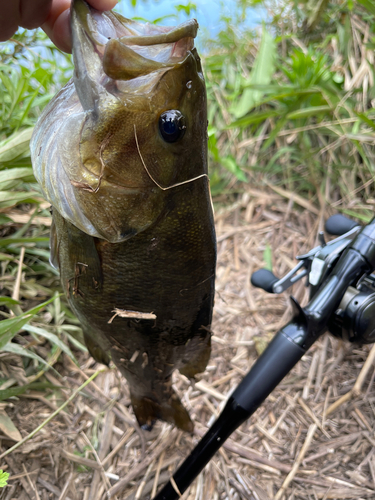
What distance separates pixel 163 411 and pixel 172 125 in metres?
1.00

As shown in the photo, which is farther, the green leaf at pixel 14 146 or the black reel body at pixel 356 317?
Result: the green leaf at pixel 14 146

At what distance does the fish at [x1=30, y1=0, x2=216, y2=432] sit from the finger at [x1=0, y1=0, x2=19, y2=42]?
0.30 m

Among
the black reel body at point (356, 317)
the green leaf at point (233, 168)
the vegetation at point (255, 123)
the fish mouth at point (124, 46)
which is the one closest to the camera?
the fish mouth at point (124, 46)

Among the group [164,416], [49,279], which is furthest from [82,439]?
[49,279]

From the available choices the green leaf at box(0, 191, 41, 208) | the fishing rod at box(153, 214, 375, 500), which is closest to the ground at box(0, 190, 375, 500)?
the fishing rod at box(153, 214, 375, 500)

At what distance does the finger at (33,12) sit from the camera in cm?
90

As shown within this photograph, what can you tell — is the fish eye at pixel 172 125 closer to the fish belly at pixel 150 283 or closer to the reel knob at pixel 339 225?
the fish belly at pixel 150 283

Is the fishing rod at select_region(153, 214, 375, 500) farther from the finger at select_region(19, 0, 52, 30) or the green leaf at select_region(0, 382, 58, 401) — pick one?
the finger at select_region(19, 0, 52, 30)

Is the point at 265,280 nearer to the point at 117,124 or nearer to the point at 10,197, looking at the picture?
the point at 117,124

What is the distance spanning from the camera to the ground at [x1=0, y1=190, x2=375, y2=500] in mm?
1389

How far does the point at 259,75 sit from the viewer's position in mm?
2613

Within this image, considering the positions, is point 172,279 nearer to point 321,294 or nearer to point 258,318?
point 321,294

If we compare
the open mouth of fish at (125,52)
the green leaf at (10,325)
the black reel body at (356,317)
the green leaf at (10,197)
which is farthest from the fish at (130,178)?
the green leaf at (10,197)

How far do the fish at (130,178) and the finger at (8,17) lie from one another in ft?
0.99
